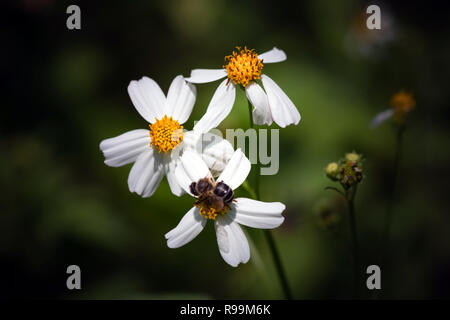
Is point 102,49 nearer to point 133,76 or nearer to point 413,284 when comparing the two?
point 133,76

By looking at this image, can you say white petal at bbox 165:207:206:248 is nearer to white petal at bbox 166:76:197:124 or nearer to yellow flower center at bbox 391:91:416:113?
white petal at bbox 166:76:197:124

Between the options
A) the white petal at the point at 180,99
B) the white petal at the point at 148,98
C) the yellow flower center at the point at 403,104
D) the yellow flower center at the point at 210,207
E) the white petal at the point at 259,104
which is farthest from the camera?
the yellow flower center at the point at 403,104

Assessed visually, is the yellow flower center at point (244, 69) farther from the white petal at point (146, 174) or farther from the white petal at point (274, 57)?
the white petal at point (146, 174)

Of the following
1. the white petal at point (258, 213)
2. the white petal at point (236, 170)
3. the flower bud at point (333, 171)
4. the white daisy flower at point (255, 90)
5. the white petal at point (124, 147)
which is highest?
the white daisy flower at point (255, 90)

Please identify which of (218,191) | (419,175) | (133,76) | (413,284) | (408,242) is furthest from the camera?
(133,76)

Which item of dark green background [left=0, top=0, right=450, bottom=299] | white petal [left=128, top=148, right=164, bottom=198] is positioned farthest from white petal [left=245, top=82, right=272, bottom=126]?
dark green background [left=0, top=0, right=450, bottom=299]

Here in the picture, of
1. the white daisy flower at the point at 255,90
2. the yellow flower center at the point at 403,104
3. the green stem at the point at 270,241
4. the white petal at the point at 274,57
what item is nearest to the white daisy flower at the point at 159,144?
the white daisy flower at the point at 255,90

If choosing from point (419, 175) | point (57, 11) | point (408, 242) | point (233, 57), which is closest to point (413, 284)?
point (408, 242)
